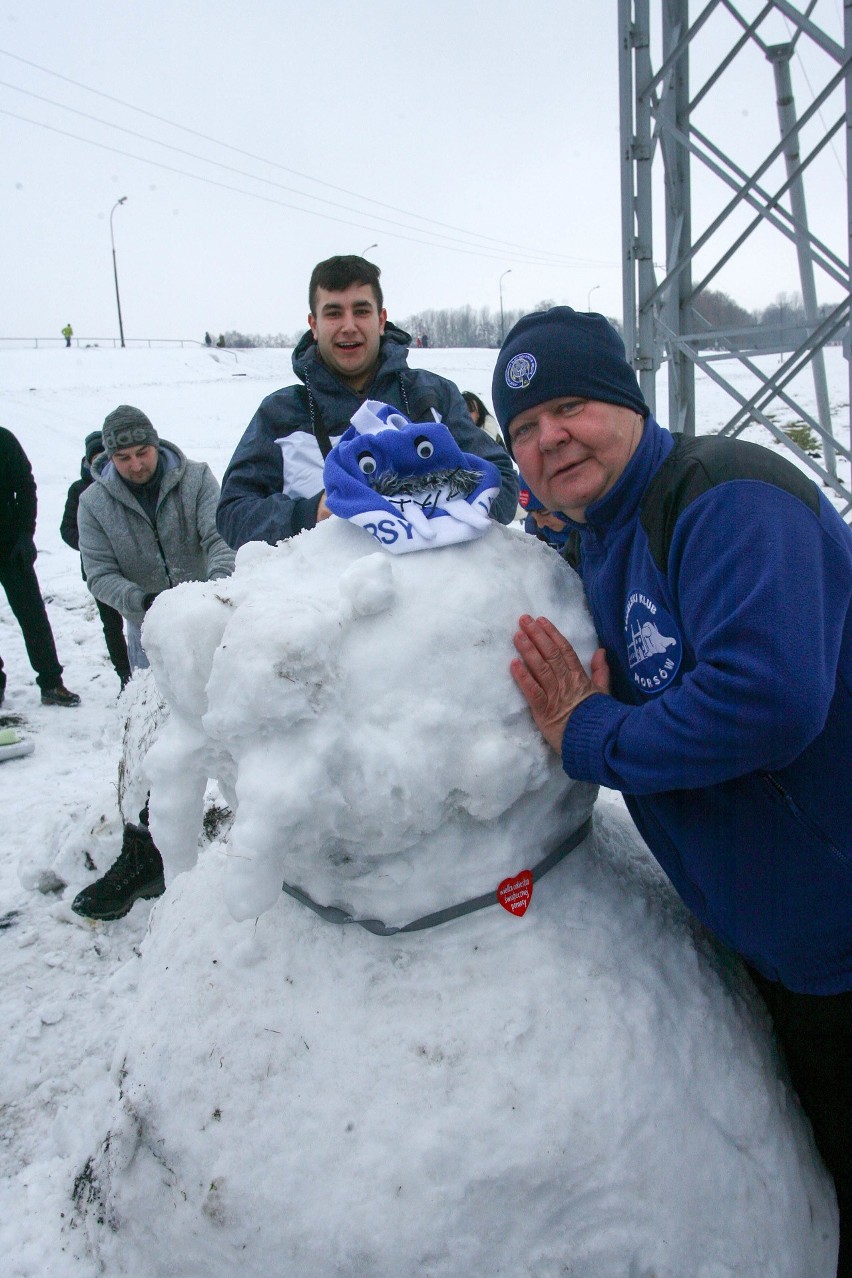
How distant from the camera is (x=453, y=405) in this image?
2414 mm

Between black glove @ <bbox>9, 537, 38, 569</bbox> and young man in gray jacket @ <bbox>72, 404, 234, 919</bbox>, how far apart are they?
1.53 m

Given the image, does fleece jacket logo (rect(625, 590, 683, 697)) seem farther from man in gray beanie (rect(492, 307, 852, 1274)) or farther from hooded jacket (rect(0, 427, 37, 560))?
hooded jacket (rect(0, 427, 37, 560))

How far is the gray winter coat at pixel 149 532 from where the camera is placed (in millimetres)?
3723

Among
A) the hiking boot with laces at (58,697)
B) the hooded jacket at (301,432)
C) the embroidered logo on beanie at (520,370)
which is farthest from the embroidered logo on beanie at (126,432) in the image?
the embroidered logo on beanie at (520,370)

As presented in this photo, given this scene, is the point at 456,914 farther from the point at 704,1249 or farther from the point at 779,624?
the point at 779,624

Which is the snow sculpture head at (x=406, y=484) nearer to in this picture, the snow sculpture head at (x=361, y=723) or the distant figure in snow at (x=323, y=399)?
the snow sculpture head at (x=361, y=723)

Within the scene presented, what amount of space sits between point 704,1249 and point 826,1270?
289 mm

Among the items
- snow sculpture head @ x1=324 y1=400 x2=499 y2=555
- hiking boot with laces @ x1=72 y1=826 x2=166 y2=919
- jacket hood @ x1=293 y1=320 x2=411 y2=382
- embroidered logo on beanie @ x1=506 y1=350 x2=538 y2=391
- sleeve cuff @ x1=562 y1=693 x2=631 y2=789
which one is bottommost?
hiking boot with laces @ x1=72 y1=826 x2=166 y2=919

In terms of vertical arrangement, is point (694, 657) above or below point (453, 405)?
below

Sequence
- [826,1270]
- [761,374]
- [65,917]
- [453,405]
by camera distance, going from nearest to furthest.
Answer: [826,1270] < [453,405] < [65,917] < [761,374]

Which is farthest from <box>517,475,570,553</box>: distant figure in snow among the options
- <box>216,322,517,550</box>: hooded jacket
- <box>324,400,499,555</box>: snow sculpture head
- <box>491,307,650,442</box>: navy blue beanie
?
<box>491,307,650,442</box>: navy blue beanie

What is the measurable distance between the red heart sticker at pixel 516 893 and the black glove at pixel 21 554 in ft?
15.0

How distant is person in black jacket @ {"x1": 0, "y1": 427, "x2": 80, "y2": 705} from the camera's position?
5.01 meters

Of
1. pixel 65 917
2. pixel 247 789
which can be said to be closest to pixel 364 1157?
pixel 247 789
